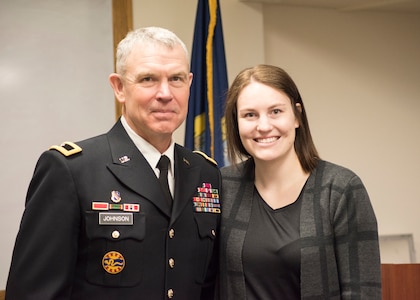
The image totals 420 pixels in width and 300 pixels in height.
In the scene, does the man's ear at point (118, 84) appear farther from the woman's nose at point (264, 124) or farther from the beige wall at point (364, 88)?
the beige wall at point (364, 88)

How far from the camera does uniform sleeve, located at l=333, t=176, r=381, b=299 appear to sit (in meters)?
1.65

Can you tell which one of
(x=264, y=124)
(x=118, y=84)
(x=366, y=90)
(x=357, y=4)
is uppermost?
(x=357, y=4)

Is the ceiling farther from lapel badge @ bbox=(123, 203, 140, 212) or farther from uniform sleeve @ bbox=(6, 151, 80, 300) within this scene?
uniform sleeve @ bbox=(6, 151, 80, 300)

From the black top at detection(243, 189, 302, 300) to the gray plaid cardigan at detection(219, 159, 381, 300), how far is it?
26 mm

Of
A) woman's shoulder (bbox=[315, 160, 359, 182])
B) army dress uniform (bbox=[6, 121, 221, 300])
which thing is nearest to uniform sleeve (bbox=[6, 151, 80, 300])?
army dress uniform (bbox=[6, 121, 221, 300])

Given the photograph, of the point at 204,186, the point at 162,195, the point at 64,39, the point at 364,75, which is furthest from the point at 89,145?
the point at 364,75

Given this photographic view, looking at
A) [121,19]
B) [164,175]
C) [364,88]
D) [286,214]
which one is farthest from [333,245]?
[364,88]

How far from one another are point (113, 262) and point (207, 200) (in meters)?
0.43

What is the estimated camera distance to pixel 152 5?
11.2ft

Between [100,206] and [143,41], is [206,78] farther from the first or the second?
[100,206]

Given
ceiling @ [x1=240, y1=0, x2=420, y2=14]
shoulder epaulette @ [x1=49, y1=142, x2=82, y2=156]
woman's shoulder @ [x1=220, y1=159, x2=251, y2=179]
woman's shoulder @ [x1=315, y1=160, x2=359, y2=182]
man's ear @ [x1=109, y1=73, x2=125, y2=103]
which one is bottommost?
woman's shoulder @ [x1=315, y1=160, x2=359, y2=182]

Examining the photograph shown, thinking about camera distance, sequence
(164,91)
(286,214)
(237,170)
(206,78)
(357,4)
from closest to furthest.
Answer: (164,91)
(286,214)
(237,170)
(206,78)
(357,4)

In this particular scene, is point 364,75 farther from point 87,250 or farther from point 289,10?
point 87,250

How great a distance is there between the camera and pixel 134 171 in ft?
5.26
